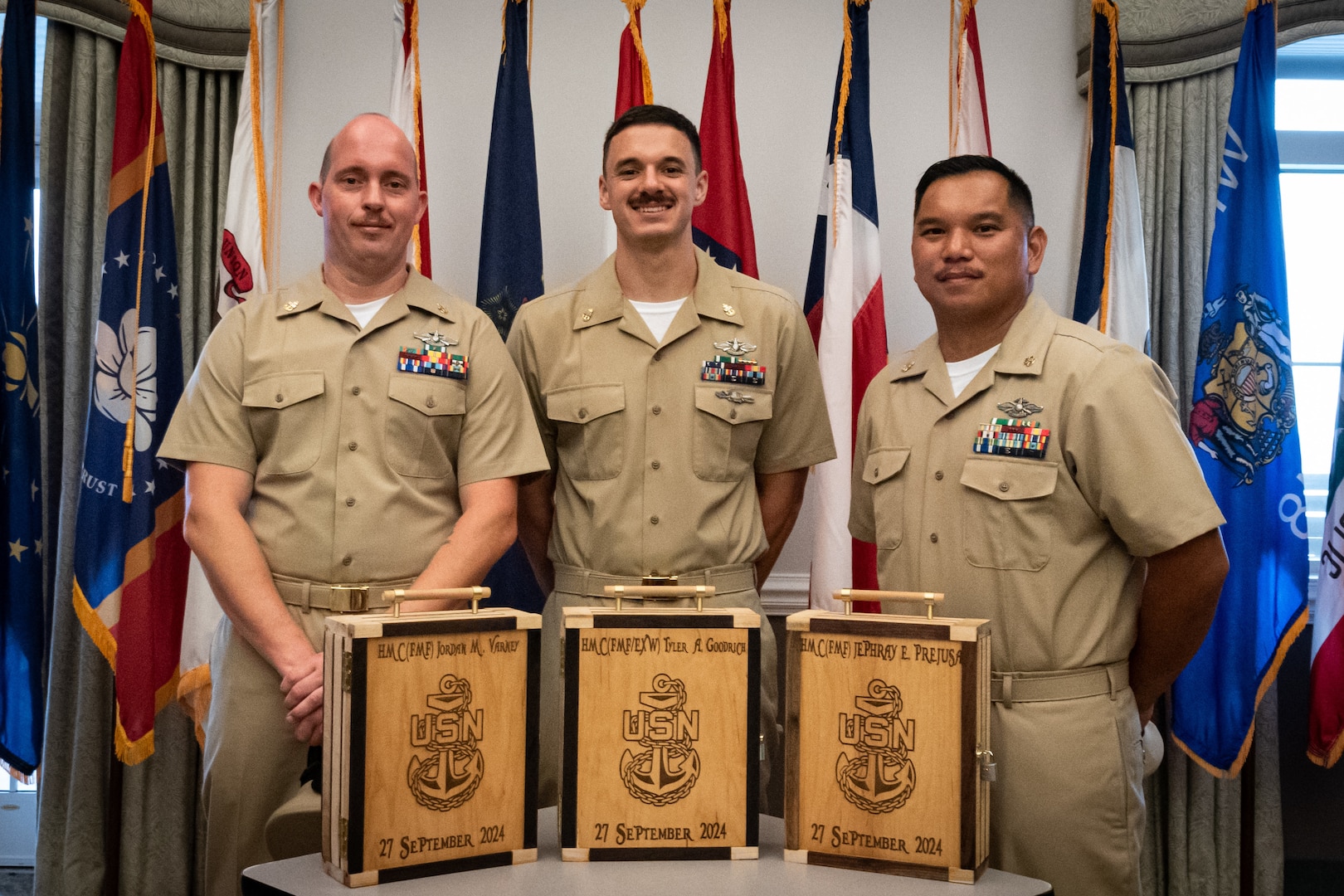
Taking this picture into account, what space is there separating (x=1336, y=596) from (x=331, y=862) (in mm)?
2542

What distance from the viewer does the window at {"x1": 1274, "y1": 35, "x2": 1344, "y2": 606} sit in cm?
334

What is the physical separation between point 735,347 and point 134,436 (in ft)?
5.57

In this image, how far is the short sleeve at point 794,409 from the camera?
229 cm

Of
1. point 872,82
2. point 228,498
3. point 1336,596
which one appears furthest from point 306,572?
point 1336,596

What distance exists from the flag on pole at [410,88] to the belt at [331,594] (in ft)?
3.76

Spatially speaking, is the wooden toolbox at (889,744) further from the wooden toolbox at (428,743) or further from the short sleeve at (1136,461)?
the short sleeve at (1136,461)

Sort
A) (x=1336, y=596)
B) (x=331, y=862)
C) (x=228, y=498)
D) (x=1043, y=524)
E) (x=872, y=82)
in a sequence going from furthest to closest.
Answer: (x=872, y=82)
(x=1336, y=596)
(x=228, y=498)
(x=1043, y=524)
(x=331, y=862)

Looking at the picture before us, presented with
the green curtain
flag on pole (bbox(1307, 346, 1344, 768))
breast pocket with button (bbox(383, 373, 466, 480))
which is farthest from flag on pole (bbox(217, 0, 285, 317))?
flag on pole (bbox(1307, 346, 1344, 768))

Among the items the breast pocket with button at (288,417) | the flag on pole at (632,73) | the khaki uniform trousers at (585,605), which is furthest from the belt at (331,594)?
the flag on pole at (632,73)

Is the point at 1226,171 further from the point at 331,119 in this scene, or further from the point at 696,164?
the point at 331,119

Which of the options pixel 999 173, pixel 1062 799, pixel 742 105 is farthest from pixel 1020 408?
pixel 742 105

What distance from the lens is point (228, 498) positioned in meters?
1.93

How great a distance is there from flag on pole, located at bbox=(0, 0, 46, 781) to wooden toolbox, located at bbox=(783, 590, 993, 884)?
241cm

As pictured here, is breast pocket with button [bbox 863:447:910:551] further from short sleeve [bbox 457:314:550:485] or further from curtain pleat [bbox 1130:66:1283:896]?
curtain pleat [bbox 1130:66:1283:896]
